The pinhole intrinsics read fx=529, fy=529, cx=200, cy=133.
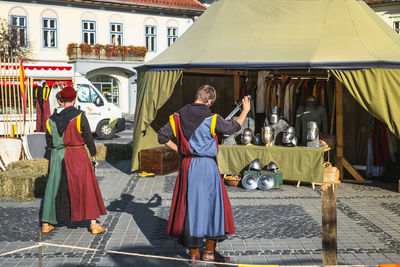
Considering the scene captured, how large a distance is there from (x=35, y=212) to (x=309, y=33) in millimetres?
5754

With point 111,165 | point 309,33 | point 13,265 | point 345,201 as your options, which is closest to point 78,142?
point 13,265

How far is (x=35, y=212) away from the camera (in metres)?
7.86

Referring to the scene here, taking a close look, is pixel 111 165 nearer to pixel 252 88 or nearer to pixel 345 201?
pixel 252 88

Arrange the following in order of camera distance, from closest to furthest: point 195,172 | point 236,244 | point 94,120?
point 195,172 → point 236,244 → point 94,120

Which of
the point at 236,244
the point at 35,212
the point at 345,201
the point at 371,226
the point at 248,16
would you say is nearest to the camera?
the point at 236,244

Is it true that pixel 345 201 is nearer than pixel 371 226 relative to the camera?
No

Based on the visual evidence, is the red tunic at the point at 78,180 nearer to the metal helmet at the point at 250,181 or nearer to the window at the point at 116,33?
the metal helmet at the point at 250,181

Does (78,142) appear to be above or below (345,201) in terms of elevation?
above

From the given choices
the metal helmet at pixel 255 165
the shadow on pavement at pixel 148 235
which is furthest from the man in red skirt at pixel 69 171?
the metal helmet at pixel 255 165

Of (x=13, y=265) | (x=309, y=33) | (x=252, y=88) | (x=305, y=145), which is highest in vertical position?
(x=309, y=33)

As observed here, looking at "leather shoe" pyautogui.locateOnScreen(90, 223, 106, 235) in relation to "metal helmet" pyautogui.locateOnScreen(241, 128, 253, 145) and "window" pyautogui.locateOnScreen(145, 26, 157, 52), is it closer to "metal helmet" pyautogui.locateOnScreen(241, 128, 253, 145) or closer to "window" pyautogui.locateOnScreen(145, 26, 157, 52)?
"metal helmet" pyautogui.locateOnScreen(241, 128, 253, 145)

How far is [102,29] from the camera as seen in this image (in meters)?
33.1

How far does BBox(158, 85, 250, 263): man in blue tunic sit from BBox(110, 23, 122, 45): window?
29.3 metres

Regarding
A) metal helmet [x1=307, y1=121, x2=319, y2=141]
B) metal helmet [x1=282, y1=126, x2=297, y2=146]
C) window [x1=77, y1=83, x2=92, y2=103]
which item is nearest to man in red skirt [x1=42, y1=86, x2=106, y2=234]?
metal helmet [x1=282, y1=126, x2=297, y2=146]
